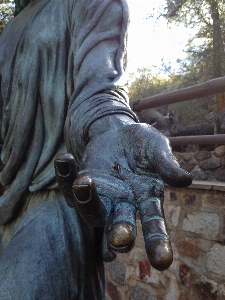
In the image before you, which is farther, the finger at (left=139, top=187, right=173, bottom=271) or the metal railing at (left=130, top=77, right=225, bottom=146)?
the metal railing at (left=130, top=77, right=225, bottom=146)

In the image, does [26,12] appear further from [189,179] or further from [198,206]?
[198,206]

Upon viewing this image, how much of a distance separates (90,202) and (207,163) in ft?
15.9

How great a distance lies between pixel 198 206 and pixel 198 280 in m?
0.58

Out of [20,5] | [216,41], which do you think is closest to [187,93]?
[20,5]

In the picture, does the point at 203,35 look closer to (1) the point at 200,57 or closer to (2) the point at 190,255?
(1) the point at 200,57

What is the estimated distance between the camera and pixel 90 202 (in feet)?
2.14

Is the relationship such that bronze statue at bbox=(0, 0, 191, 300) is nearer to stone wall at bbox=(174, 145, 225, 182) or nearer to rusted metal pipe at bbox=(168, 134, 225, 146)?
rusted metal pipe at bbox=(168, 134, 225, 146)

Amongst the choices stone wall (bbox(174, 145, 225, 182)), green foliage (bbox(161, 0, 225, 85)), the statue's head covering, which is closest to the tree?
green foliage (bbox(161, 0, 225, 85))

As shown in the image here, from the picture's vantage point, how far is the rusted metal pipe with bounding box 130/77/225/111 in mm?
2929

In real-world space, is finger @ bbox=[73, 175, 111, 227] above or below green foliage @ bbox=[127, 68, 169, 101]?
above

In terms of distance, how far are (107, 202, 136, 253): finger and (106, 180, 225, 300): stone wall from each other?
2260mm

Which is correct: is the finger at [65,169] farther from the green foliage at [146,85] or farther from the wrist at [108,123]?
the green foliage at [146,85]

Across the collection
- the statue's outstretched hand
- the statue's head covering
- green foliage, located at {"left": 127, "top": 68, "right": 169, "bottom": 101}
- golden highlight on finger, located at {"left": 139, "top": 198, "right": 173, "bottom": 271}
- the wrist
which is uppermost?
the statue's head covering

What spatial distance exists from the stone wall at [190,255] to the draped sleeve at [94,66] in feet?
6.33
